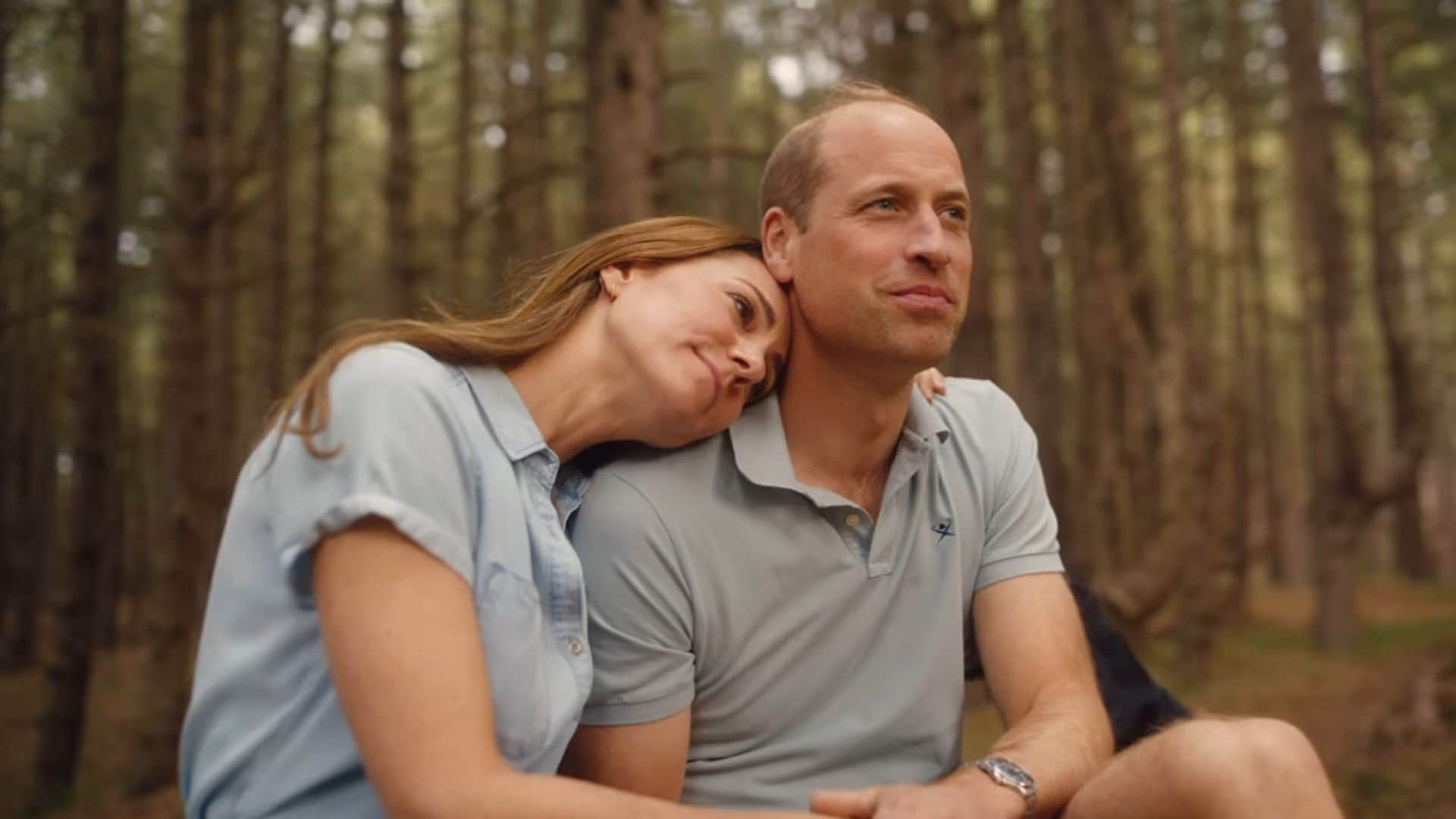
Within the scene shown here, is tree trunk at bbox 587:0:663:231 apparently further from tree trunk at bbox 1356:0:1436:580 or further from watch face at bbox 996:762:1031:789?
tree trunk at bbox 1356:0:1436:580

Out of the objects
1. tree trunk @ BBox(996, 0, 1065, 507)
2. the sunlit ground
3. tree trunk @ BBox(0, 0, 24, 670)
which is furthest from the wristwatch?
tree trunk @ BBox(0, 0, 24, 670)

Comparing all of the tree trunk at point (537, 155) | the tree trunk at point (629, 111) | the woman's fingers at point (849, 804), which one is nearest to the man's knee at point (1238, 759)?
the woman's fingers at point (849, 804)

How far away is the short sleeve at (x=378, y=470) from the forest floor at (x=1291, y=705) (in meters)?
2.90

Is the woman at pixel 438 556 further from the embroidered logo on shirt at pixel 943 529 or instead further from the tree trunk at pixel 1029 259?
the tree trunk at pixel 1029 259

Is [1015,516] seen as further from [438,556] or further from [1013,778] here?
[438,556]

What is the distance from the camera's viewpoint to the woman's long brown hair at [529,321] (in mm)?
2301

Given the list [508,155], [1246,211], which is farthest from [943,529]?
[1246,211]

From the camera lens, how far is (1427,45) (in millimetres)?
19578

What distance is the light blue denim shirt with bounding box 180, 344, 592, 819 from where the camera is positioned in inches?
85.2

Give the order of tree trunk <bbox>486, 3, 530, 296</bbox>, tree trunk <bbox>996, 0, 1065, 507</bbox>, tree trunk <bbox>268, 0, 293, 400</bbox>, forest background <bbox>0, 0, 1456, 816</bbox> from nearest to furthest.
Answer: forest background <bbox>0, 0, 1456, 816</bbox> → tree trunk <bbox>996, 0, 1065, 507</bbox> → tree trunk <bbox>268, 0, 293, 400</bbox> → tree trunk <bbox>486, 3, 530, 296</bbox>

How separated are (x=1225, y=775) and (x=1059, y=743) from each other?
1.51 feet

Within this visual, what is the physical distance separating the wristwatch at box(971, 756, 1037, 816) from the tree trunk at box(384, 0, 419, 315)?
8.63 m

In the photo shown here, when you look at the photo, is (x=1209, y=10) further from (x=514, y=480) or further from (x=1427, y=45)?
(x=514, y=480)

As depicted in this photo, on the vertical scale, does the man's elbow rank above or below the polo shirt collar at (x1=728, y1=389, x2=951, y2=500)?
below
